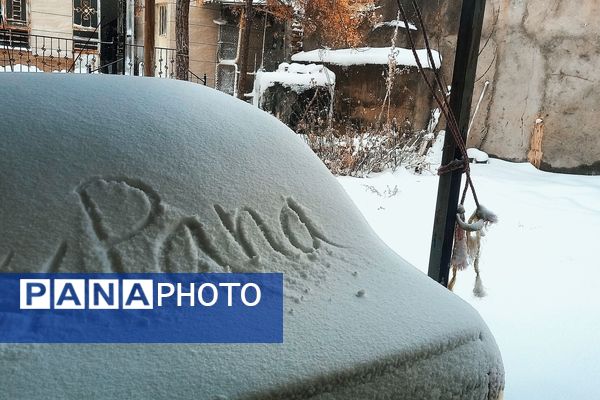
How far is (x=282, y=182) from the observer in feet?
4.29

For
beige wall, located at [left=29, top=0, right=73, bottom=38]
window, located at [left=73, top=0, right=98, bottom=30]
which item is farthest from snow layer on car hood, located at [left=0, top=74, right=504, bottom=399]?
window, located at [left=73, top=0, right=98, bottom=30]

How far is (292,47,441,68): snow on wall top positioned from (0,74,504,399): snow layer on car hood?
9129 mm

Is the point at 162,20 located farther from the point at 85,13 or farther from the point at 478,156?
the point at 478,156

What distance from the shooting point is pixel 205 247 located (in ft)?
3.65

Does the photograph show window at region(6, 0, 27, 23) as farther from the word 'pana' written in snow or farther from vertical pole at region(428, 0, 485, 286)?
the word 'pana' written in snow

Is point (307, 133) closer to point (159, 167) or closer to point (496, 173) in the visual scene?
point (496, 173)

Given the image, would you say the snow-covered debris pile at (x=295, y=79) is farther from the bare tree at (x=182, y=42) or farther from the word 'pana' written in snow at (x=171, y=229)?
the word 'pana' written in snow at (x=171, y=229)

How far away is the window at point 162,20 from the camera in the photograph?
16.7 m

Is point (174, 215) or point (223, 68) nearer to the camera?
point (174, 215)

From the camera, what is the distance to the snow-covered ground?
288 centimetres

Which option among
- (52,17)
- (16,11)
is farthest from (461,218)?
(16,11)

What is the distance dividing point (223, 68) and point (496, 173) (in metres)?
9.84

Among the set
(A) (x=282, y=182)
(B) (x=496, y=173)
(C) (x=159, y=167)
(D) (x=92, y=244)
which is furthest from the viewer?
(B) (x=496, y=173)

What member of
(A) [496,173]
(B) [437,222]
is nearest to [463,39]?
(B) [437,222]
